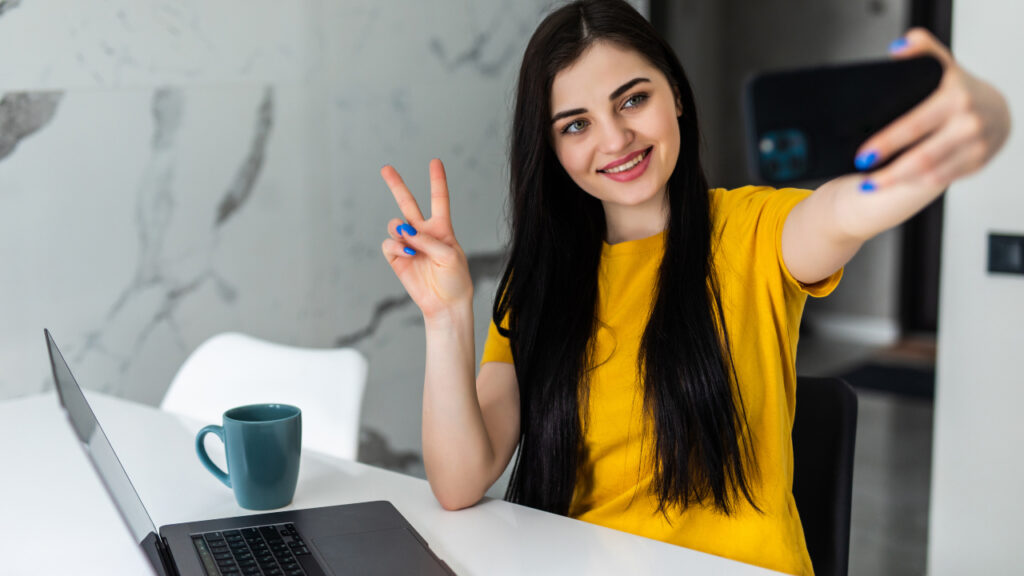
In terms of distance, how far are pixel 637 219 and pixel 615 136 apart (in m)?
0.17

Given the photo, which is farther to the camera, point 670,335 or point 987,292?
point 987,292

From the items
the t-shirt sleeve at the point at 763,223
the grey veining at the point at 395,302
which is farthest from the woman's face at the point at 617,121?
the grey veining at the point at 395,302

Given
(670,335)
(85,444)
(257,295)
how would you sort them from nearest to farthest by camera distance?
(85,444) < (670,335) < (257,295)

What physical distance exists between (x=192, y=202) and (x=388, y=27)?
0.73 metres

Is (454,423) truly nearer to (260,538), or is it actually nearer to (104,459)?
(260,538)

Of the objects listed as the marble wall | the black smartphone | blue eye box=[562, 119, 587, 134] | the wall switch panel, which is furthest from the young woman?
the marble wall

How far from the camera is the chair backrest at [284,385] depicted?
4.99ft

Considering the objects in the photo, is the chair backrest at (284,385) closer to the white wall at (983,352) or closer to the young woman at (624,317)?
the young woman at (624,317)

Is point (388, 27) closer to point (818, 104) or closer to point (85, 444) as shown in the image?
point (818, 104)

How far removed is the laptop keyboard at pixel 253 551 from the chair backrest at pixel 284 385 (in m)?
0.49

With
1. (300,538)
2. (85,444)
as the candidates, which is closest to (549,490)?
(300,538)

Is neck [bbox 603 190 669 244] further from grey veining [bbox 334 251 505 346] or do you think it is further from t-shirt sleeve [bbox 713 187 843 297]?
grey veining [bbox 334 251 505 346]

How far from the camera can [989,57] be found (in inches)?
68.1

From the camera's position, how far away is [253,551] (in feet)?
3.15
